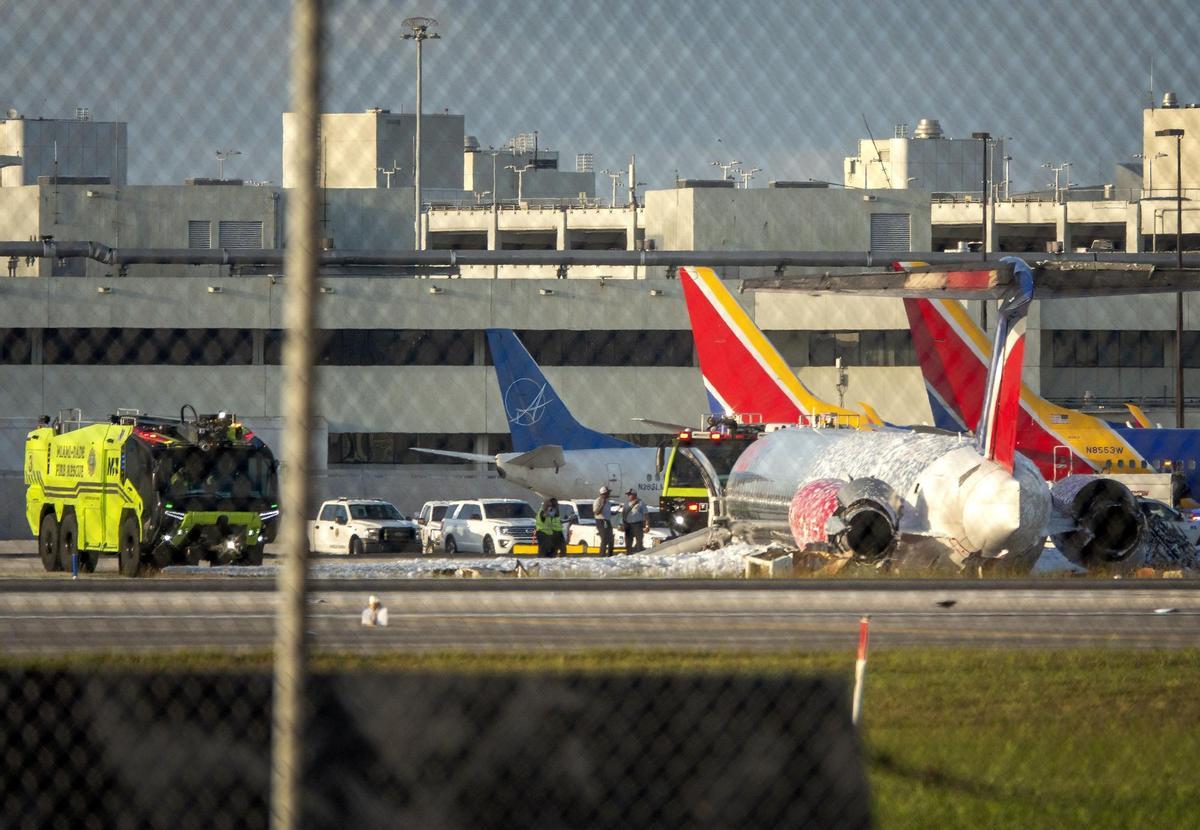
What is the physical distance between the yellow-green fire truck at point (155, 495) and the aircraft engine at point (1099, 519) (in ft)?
35.3

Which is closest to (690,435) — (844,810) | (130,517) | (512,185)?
(130,517)

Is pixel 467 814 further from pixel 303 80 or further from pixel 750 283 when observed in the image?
pixel 750 283

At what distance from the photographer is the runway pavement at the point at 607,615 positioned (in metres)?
12.2

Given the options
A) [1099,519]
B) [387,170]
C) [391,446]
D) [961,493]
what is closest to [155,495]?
[961,493]

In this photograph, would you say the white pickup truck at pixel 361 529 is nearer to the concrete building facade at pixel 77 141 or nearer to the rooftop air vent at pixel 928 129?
the concrete building facade at pixel 77 141

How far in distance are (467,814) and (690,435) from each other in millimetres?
24316

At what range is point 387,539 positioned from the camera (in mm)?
35781

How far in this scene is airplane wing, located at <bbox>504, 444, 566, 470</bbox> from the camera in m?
38.4

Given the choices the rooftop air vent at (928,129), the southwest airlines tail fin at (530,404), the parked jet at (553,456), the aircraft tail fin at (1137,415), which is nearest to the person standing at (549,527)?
the parked jet at (553,456)

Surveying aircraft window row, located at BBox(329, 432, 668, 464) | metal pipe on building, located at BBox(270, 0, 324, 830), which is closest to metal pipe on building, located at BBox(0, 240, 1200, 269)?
metal pipe on building, located at BBox(270, 0, 324, 830)

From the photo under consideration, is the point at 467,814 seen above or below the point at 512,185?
below

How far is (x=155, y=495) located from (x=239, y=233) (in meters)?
4.06

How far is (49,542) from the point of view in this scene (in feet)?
79.1

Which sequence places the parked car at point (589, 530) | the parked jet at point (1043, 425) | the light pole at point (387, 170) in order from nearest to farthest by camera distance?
the light pole at point (387, 170), the parked jet at point (1043, 425), the parked car at point (589, 530)
